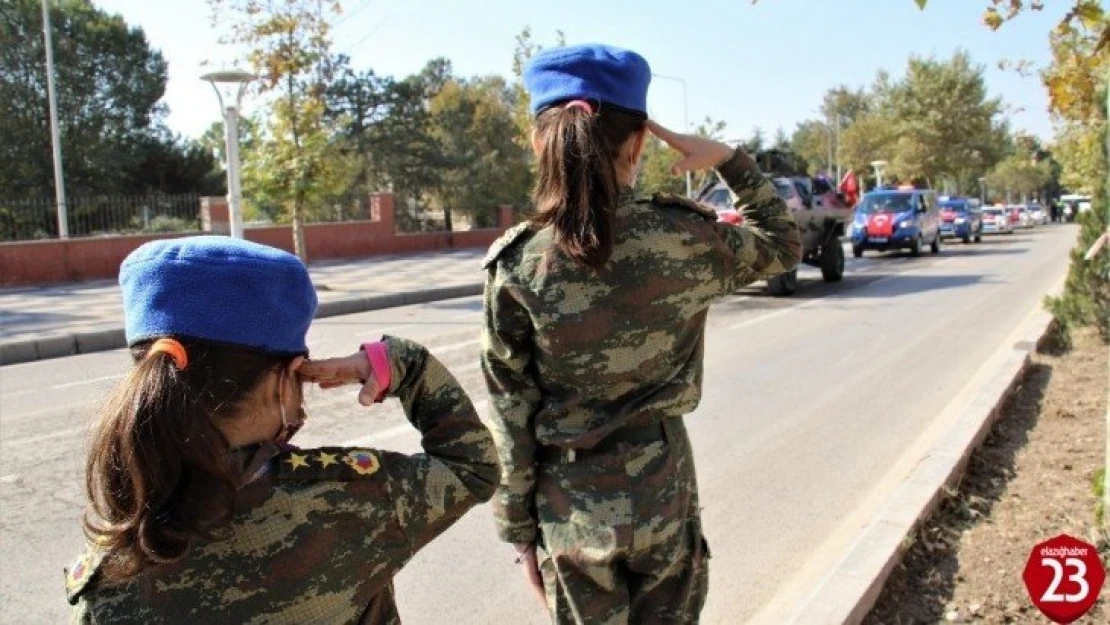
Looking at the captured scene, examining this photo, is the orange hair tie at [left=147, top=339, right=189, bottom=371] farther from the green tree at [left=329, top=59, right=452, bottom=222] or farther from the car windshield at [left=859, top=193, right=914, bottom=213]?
the green tree at [left=329, top=59, right=452, bottom=222]

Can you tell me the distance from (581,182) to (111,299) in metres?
14.3

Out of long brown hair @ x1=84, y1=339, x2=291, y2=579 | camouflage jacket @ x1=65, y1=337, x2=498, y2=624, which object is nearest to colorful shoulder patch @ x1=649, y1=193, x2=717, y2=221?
camouflage jacket @ x1=65, y1=337, x2=498, y2=624

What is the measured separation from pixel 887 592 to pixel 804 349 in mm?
6086

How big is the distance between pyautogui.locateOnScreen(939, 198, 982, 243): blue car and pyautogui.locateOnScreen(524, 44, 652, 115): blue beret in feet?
102

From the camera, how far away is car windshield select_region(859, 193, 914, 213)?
73.9 ft

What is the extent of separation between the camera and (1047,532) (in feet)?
12.1

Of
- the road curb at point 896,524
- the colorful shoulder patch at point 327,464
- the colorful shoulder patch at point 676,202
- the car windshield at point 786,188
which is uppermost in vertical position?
the car windshield at point 786,188

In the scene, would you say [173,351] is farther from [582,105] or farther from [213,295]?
[582,105]

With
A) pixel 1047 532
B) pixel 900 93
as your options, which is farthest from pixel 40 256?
pixel 900 93

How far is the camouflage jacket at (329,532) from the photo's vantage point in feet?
4.22

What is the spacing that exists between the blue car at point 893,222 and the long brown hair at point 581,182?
21818 millimetres

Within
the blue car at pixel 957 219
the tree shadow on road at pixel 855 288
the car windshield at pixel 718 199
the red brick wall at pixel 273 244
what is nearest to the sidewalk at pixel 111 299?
the red brick wall at pixel 273 244

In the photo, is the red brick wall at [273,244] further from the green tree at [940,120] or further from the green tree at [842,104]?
the green tree at [842,104]

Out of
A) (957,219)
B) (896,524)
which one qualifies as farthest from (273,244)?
(957,219)
